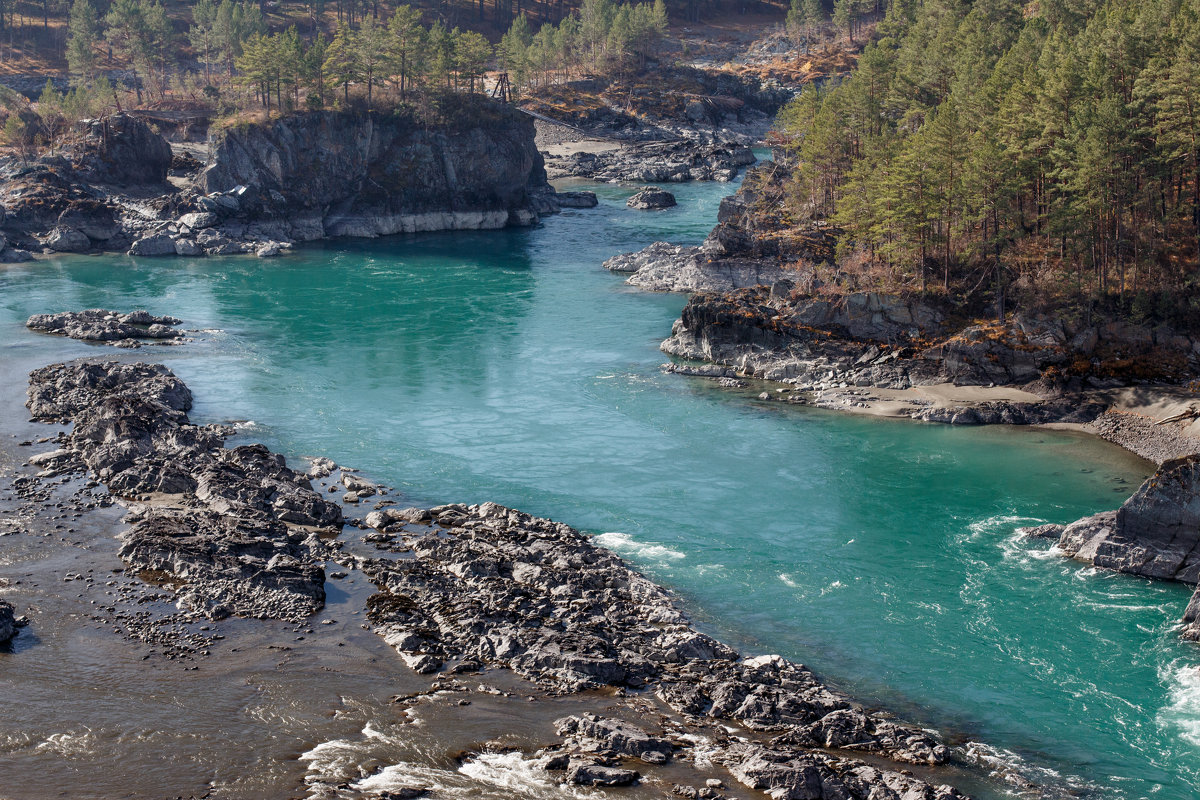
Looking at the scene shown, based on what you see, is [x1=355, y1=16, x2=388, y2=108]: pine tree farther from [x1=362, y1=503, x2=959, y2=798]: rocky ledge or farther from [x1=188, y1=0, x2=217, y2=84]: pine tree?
[x1=362, y1=503, x2=959, y2=798]: rocky ledge

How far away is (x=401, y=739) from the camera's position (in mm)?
31000

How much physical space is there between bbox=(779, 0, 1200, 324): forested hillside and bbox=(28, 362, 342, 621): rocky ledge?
45.6m

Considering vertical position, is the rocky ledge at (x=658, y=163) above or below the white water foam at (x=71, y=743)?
above

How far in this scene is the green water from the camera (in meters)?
35.8

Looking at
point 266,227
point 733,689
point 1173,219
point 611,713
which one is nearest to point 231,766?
point 611,713

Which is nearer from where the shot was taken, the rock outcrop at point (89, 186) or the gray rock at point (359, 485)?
the gray rock at point (359, 485)

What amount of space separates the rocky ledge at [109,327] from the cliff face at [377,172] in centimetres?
4181

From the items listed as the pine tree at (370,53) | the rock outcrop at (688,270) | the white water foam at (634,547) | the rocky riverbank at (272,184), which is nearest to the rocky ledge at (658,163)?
the rocky riverbank at (272,184)

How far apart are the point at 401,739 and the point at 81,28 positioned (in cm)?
19702

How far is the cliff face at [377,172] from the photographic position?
407ft

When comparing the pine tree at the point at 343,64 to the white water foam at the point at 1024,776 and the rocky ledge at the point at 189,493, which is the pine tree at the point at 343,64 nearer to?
the rocky ledge at the point at 189,493

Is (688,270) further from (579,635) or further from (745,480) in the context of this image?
(579,635)

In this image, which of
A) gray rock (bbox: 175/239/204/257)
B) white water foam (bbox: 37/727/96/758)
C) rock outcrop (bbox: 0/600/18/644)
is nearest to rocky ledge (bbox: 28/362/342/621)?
rock outcrop (bbox: 0/600/18/644)

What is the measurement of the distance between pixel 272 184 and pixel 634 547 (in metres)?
94.1
